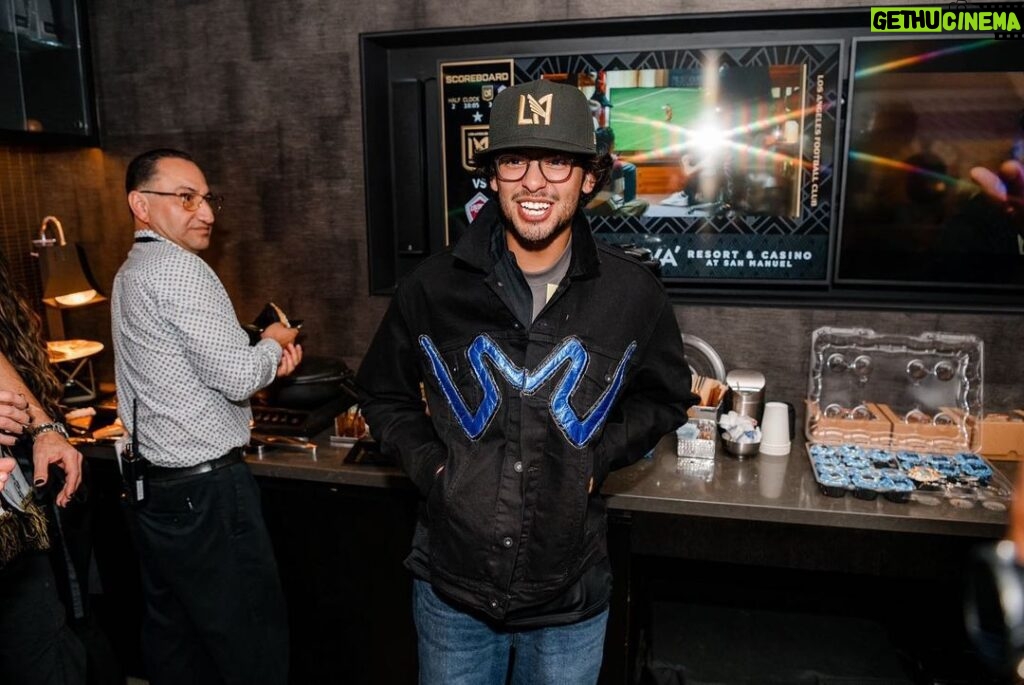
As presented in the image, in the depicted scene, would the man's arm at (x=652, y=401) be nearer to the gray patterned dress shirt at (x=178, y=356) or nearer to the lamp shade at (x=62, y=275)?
the gray patterned dress shirt at (x=178, y=356)

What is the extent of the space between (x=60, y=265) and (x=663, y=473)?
2.31m

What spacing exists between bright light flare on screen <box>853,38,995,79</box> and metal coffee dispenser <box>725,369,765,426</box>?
3.51 feet

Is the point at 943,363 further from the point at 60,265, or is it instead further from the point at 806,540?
the point at 60,265

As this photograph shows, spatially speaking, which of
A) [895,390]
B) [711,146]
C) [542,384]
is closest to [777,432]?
[895,390]

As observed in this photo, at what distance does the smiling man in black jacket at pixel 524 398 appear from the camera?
5.29ft

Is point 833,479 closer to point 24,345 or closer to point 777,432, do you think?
point 777,432

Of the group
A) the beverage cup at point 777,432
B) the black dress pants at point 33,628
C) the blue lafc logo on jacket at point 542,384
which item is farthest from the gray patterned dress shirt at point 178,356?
the beverage cup at point 777,432

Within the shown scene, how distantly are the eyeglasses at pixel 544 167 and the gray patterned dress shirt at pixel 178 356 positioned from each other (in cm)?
97

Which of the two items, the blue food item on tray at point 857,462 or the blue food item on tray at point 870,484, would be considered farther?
the blue food item on tray at point 857,462

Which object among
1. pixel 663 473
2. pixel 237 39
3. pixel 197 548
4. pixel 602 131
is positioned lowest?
pixel 197 548

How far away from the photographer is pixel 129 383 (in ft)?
7.22

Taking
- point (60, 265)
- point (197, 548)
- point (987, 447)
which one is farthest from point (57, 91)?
point (987, 447)

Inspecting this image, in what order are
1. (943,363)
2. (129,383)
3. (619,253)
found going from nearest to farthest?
(619,253), (129,383), (943,363)

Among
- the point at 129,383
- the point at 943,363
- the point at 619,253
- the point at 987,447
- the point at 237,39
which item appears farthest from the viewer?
→ the point at 237,39
